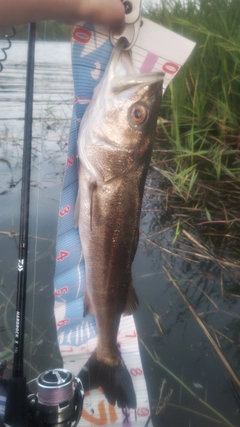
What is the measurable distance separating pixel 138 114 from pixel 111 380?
1.13 m

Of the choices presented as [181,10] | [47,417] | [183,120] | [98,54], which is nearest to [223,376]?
[47,417]

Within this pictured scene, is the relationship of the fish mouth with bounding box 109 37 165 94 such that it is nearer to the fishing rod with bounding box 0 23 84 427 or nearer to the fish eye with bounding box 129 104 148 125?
the fish eye with bounding box 129 104 148 125

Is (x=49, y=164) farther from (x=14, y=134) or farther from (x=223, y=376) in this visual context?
(x=223, y=376)

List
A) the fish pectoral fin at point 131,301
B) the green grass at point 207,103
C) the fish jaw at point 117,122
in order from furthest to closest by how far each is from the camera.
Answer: the green grass at point 207,103
the fish pectoral fin at point 131,301
the fish jaw at point 117,122

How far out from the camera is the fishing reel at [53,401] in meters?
1.42

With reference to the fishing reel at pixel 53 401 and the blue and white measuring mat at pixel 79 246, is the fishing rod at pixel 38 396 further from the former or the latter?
the blue and white measuring mat at pixel 79 246

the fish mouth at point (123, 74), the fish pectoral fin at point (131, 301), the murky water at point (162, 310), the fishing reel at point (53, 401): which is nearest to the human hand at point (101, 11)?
the fish mouth at point (123, 74)

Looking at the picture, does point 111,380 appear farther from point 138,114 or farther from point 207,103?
point 207,103

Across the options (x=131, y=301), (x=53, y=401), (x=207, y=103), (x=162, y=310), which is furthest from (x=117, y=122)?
(x=207, y=103)

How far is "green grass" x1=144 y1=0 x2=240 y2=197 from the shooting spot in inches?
135

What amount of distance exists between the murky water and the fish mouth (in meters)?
0.69

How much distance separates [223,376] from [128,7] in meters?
1.70

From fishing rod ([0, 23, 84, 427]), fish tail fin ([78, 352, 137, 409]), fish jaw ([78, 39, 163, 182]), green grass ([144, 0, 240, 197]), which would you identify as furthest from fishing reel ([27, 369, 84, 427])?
green grass ([144, 0, 240, 197])

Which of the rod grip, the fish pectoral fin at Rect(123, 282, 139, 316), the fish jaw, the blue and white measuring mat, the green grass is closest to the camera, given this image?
the rod grip
